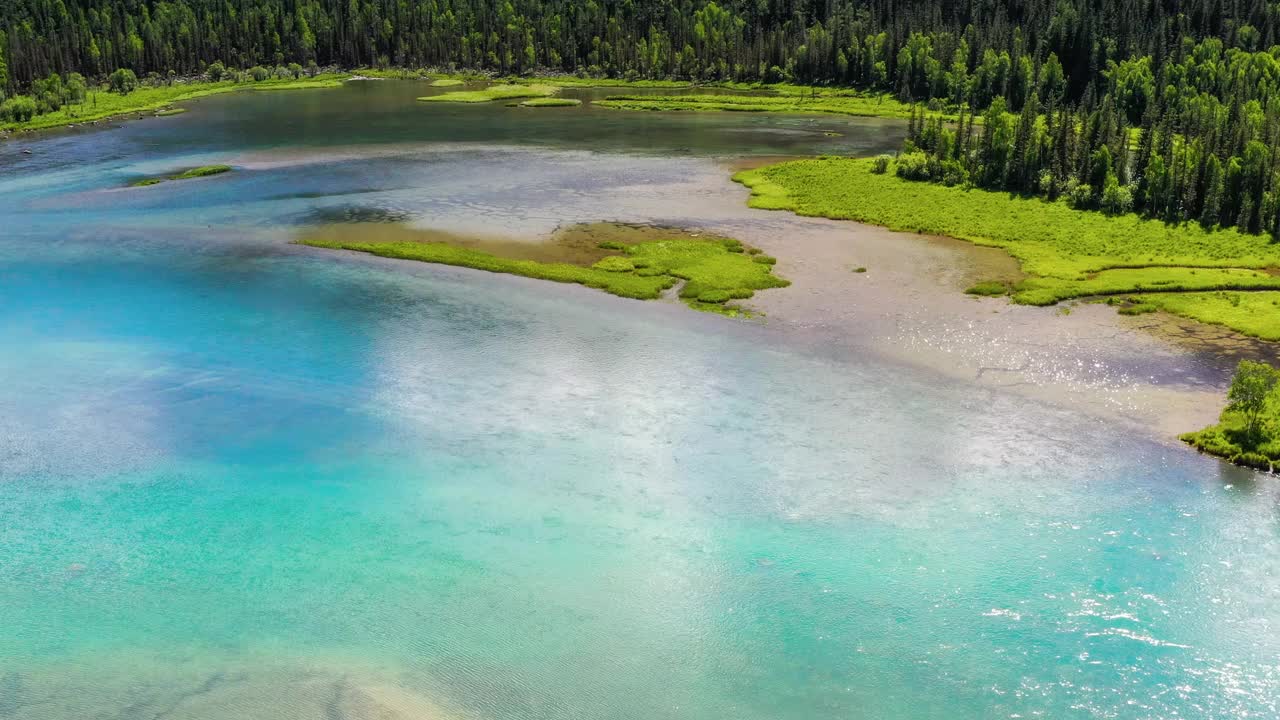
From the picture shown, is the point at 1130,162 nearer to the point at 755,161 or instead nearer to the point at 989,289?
the point at 755,161

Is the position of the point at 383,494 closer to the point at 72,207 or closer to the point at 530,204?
the point at 530,204

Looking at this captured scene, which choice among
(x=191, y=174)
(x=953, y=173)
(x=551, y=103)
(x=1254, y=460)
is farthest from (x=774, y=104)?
(x=1254, y=460)

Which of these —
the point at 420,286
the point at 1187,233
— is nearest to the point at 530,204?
the point at 420,286

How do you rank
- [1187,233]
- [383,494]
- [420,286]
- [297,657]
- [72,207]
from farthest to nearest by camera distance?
[72,207] → [1187,233] → [420,286] → [383,494] → [297,657]

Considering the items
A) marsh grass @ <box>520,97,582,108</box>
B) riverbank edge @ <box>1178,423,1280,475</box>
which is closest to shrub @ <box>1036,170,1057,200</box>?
riverbank edge @ <box>1178,423,1280,475</box>

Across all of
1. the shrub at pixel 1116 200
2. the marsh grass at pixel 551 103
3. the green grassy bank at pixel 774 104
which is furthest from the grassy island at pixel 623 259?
the marsh grass at pixel 551 103

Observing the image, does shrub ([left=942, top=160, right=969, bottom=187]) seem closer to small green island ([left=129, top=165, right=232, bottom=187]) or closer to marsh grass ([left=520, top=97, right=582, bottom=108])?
small green island ([left=129, top=165, right=232, bottom=187])
